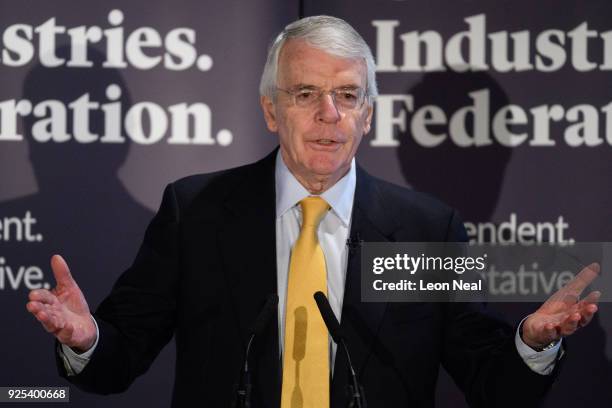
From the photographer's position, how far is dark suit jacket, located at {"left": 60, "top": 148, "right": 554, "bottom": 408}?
2.09 m

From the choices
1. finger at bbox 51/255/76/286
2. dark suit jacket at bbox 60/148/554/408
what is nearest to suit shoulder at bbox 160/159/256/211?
dark suit jacket at bbox 60/148/554/408

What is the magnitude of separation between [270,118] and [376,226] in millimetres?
400

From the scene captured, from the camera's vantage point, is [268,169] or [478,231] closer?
[268,169]

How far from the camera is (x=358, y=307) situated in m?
2.14

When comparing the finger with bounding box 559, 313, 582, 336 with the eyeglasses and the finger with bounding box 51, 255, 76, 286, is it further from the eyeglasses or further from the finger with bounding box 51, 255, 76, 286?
the finger with bounding box 51, 255, 76, 286

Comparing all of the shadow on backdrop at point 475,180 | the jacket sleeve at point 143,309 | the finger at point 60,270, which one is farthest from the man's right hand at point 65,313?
the shadow on backdrop at point 475,180

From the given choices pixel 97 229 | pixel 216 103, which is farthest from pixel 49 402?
pixel 216 103

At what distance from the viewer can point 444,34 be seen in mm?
3023

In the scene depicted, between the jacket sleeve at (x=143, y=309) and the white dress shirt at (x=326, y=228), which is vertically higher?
the white dress shirt at (x=326, y=228)

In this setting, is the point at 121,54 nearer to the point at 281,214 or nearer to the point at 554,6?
the point at 281,214

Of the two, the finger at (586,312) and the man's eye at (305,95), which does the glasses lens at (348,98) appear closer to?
the man's eye at (305,95)

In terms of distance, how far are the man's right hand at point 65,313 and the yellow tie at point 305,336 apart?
0.45 meters

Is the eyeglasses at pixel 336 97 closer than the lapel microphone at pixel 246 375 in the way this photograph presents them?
No

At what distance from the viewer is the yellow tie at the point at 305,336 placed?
206cm
